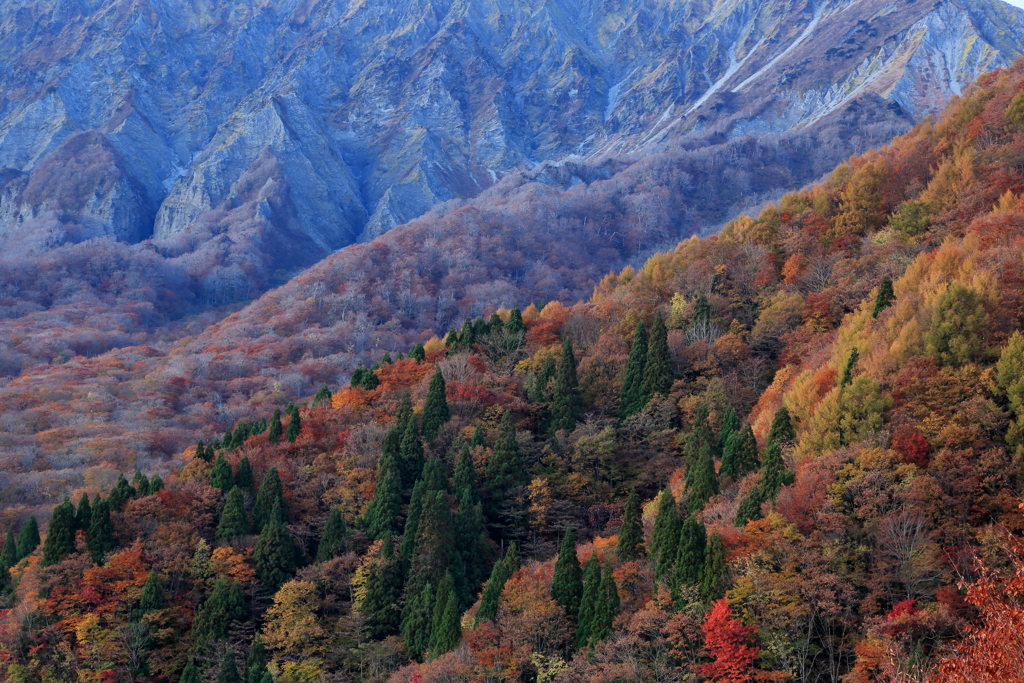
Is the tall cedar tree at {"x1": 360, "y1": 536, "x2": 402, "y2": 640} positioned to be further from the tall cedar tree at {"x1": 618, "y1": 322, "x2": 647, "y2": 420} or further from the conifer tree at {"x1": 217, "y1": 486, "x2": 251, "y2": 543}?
the tall cedar tree at {"x1": 618, "y1": 322, "x2": 647, "y2": 420}

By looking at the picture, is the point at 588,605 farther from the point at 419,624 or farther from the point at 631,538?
the point at 419,624

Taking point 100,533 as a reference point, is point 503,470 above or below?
below

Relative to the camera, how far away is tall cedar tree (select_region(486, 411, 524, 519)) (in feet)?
213

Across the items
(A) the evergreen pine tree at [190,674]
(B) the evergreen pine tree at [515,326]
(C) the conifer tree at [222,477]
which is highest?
(C) the conifer tree at [222,477]

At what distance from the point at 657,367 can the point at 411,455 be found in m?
21.5

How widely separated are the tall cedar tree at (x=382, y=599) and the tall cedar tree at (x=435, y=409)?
14568 mm

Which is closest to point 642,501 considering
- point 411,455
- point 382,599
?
point 411,455

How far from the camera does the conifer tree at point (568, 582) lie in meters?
48.3

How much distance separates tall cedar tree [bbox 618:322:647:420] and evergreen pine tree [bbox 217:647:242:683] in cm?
3496

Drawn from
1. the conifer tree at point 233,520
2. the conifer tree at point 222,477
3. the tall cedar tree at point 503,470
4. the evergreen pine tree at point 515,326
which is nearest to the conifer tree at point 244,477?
the conifer tree at point 222,477

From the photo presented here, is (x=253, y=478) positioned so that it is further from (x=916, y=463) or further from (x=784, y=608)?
(x=916, y=463)

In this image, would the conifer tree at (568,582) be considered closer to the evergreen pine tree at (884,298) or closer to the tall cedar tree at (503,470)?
the tall cedar tree at (503,470)

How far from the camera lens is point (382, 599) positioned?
181 feet

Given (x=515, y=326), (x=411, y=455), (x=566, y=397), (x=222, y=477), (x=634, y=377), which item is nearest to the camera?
(x=222, y=477)
